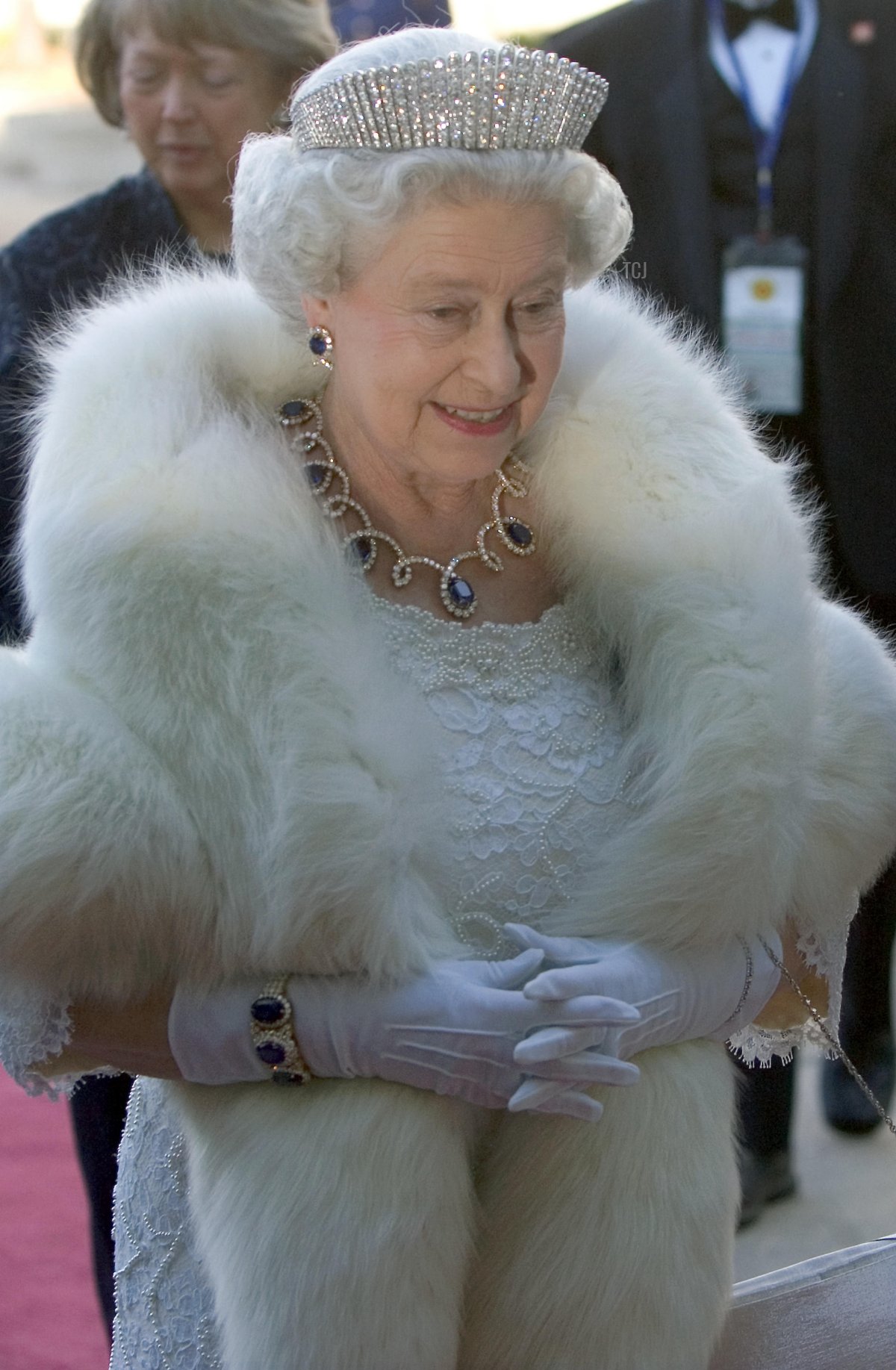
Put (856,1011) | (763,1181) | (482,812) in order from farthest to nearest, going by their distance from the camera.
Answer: (856,1011) < (763,1181) < (482,812)

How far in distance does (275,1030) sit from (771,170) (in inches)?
55.1

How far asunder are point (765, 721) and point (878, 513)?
1.01 metres

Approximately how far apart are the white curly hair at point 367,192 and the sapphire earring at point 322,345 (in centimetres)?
3

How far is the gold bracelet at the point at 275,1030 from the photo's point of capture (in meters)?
1.05

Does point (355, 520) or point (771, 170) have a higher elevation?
point (771, 170)

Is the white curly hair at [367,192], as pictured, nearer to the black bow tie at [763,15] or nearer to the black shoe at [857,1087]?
the black bow tie at [763,15]

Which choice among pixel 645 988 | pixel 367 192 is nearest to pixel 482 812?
pixel 645 988

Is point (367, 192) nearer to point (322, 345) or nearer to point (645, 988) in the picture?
point (322, 345)

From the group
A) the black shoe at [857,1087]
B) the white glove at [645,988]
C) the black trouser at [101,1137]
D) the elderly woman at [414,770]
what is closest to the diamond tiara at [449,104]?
the elderly woman at [414,770]

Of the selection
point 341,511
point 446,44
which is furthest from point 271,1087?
point 446,44

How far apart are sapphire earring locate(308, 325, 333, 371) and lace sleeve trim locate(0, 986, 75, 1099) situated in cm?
58

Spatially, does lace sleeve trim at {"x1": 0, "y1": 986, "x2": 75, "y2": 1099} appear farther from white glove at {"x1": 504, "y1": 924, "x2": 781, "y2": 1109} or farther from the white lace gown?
white glove at {"x1": 504, "y1": 924, "x2": 781, "y2": 1109}

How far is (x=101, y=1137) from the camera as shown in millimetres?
1733

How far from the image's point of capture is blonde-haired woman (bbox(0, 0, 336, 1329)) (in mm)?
1618
